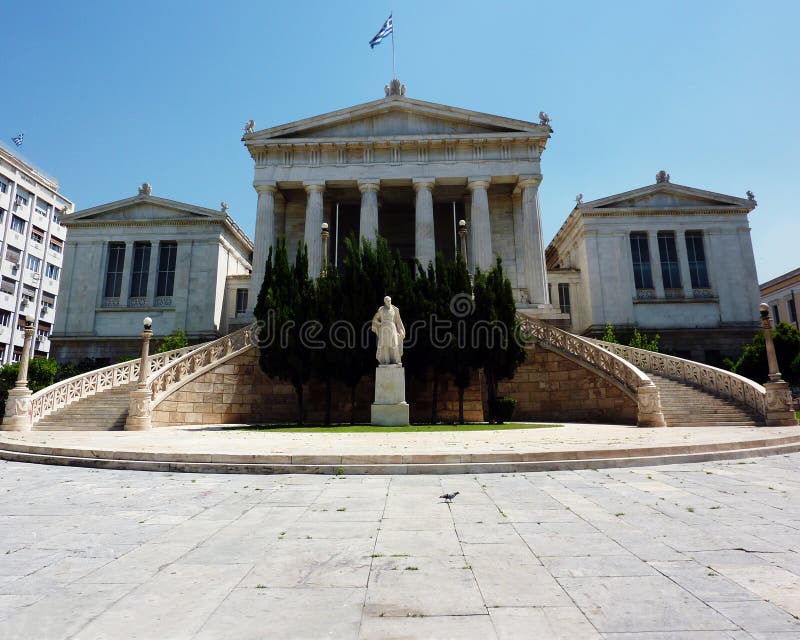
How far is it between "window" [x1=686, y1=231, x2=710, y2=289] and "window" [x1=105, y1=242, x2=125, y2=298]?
145ft

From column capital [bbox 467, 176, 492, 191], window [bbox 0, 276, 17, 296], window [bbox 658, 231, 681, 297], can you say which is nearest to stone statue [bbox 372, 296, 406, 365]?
column capital [bbox 467, 176, 492, 191]

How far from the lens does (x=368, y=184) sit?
1353 inches

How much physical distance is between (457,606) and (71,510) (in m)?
4.97

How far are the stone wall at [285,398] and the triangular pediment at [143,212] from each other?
2114 cm

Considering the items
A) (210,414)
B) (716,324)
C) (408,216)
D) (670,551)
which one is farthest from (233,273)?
(670,551)

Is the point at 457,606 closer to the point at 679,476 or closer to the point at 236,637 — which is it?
the point at 236,637

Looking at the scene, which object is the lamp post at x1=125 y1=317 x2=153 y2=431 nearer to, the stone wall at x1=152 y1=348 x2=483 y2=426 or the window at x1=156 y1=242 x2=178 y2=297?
the stone wall at x1=152 y1=348 x2=483 y2=426

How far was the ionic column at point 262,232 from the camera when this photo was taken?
106 ft

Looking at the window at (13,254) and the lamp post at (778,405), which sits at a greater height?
the window at (13,254)

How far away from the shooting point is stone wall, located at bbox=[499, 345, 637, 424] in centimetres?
2008

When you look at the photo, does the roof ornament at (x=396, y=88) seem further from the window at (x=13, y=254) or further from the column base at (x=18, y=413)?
the window at (x=13, y=254)

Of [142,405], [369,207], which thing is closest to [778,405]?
[142,405]

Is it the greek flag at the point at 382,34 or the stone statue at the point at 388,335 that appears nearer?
the stone statue at the point at 388,335

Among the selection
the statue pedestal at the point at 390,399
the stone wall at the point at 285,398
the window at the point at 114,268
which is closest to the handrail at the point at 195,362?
the stone wall at the point at 285,398
